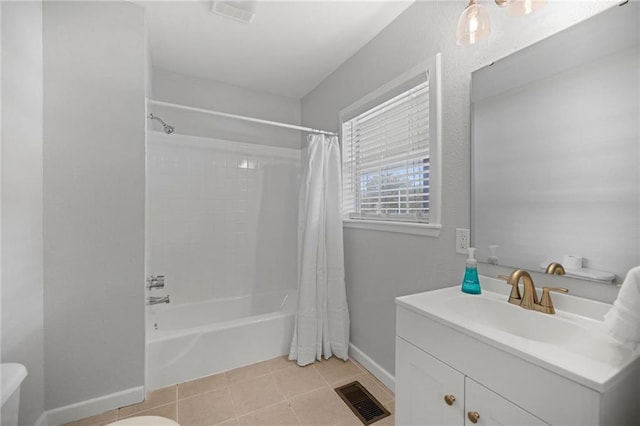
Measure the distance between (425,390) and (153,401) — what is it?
5.42 ft

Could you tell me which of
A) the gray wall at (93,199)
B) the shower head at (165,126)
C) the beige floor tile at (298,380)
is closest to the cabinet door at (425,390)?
the beige floor tile at (298,380)

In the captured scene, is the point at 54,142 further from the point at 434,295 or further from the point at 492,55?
Result: the point at 492,55

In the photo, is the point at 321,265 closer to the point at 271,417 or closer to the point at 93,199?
the point at 271,417

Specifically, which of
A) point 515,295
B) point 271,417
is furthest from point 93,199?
point 515,295

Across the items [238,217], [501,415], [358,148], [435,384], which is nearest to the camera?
[501,415]

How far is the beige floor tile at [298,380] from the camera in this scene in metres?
1.78

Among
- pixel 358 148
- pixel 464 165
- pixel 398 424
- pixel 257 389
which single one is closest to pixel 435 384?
pixel 398 424

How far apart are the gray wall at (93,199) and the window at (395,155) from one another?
149 centimetres

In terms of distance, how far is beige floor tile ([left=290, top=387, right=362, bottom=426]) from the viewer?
1.52m

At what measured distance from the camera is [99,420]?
60.9 inches

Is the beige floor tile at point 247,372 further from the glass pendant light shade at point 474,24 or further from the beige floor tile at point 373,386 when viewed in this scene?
the glass pendant light shade at point 474,24

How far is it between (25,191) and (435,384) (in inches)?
79.7

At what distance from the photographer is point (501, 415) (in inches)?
30.7

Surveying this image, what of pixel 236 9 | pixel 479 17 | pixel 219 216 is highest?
pixel 236 9
